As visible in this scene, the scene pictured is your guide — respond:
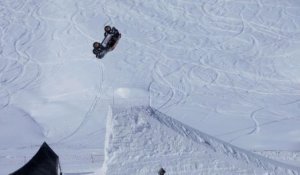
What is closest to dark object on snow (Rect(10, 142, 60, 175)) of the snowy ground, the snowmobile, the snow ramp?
the snow ramp

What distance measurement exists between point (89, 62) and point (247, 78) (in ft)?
37.6

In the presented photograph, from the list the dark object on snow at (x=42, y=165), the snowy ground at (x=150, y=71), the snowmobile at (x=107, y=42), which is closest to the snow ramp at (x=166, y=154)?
the dark object on snow at (x=42, y=165)

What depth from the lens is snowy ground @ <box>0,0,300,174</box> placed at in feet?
98.3

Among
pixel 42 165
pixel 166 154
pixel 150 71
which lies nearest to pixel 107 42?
pixel 42 165

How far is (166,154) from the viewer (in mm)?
15320

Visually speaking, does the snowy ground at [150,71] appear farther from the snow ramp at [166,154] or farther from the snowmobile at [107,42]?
the snow ramp at [166,154]

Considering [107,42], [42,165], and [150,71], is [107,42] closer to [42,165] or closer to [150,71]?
[42,165]

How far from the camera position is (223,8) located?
45500 mm

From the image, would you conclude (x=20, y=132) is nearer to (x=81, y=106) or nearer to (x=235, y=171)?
(x=81, y=106)

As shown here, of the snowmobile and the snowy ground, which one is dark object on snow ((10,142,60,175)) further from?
the snowy ground

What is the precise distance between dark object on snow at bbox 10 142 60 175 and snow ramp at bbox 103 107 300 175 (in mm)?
1882

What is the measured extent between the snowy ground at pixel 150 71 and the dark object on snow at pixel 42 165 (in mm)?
5616

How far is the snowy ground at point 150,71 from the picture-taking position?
30.0 metres

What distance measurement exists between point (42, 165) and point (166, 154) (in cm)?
383
